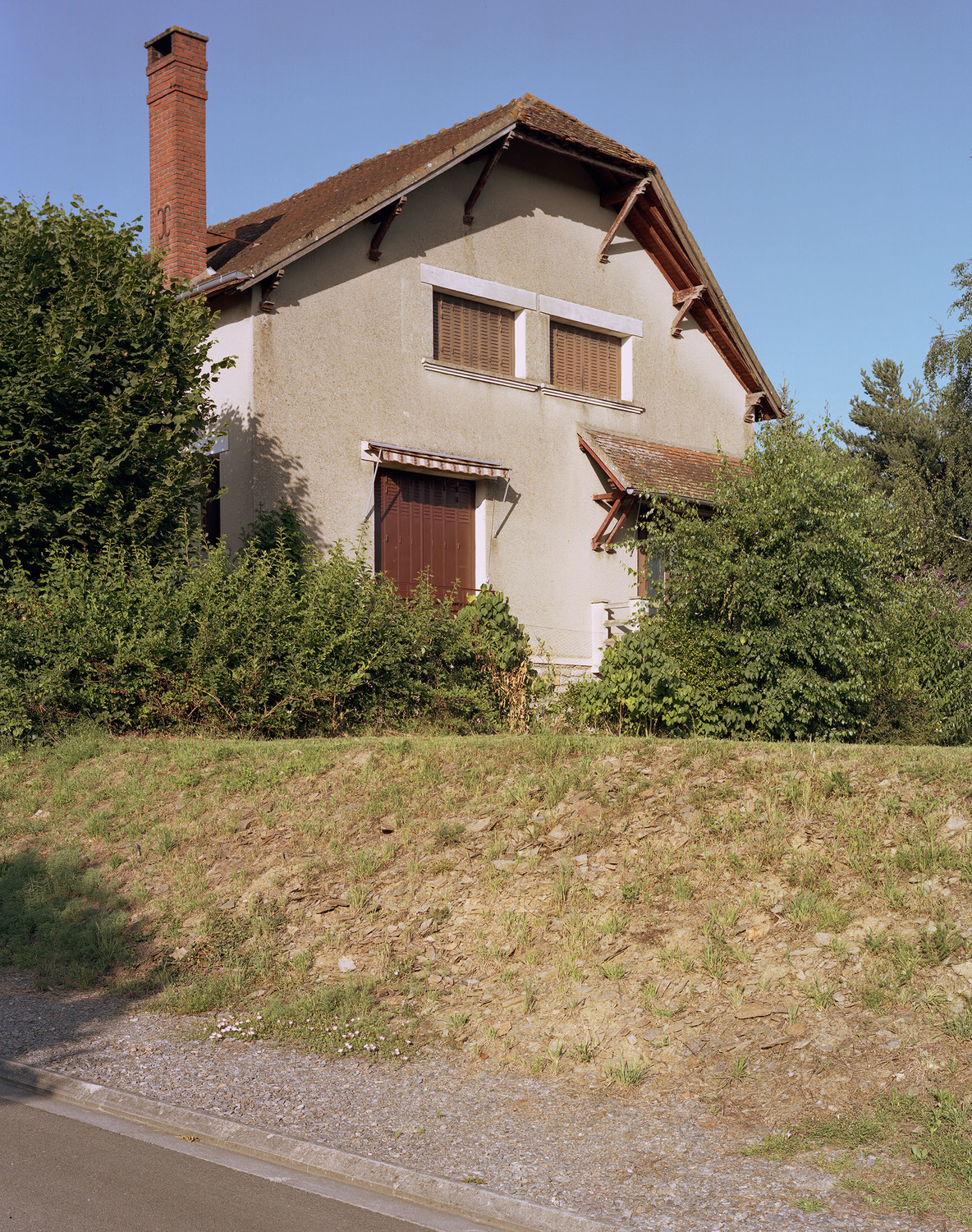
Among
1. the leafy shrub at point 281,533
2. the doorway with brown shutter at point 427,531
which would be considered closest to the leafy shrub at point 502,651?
the doorway with brown shutter at point 427,531

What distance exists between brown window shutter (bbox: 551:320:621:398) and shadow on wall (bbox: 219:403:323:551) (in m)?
4.95

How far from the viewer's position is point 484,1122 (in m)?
5.62

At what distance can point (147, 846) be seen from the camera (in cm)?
973

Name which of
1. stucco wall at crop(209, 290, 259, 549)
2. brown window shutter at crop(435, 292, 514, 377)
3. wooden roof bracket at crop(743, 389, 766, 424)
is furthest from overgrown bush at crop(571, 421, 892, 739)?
wooden roof bracket at crop(743, 389, 766, 424)

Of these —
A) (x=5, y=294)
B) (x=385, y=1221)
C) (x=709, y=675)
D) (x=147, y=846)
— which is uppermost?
(x=5, y=294)

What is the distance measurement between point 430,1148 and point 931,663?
457 inches

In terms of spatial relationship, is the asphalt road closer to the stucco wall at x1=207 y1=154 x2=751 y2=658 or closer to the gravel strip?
the gravel strip

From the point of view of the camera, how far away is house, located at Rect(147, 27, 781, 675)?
15500mm

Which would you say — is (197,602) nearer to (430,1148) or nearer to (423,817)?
(423,817)

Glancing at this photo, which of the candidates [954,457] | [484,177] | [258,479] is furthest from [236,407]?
[954,457]

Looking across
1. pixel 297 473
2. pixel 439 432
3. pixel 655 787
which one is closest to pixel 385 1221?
pixel 655 787

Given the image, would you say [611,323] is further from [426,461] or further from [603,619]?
[603,619]

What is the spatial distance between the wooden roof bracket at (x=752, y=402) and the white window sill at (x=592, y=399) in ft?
7.84

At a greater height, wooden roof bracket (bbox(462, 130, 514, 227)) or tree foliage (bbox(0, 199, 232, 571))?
wooden roof bracket (bbox(462, 130, 514, 227))
